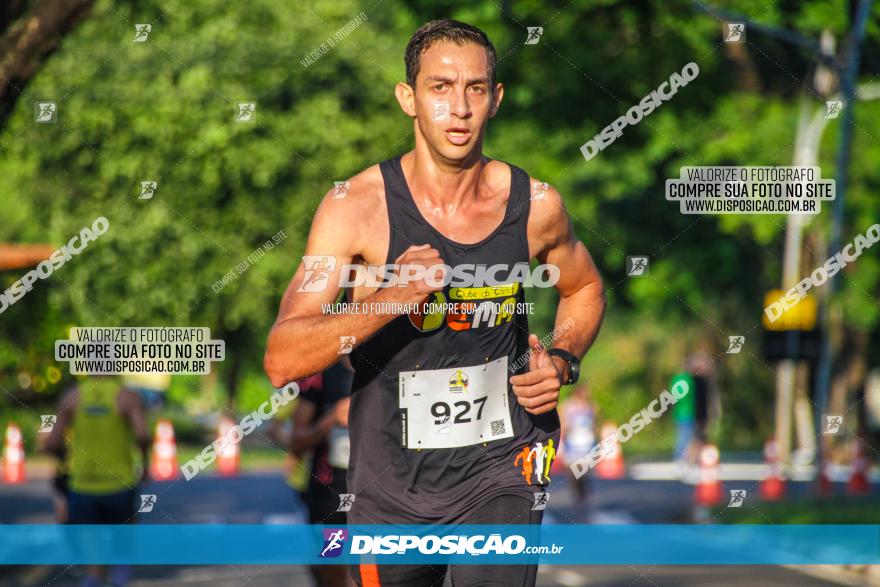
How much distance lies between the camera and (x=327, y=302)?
16.6 feet

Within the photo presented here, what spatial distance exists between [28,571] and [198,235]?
15379mm

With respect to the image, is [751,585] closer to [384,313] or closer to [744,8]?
[744,8]

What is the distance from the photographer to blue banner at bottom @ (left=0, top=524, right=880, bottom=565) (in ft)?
16.4

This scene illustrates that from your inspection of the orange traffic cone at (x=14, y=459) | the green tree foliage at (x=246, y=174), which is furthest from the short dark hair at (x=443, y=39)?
the orange traffic cone at (x=14, y=459)

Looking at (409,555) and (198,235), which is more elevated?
(198,235)

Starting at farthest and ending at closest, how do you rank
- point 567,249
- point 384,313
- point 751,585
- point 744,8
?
point 744,8, point 751,585, point 567,249, point 384,313

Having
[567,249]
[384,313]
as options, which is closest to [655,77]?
[567,249]

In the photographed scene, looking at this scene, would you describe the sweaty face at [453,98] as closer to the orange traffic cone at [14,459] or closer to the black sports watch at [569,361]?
the black sports watch at [569,361]

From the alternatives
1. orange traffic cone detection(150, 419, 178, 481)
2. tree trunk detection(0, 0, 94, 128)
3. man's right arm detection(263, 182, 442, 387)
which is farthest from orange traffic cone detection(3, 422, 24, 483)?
man's right arm detection(263, 182, 442, 387)

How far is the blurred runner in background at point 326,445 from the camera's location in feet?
25.6

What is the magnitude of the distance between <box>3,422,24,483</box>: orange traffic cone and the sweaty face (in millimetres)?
17236

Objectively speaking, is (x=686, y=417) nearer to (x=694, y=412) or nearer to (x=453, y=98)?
(x=694, y=412)

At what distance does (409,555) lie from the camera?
196 inches

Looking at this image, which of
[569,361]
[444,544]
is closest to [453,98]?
[569,361]
